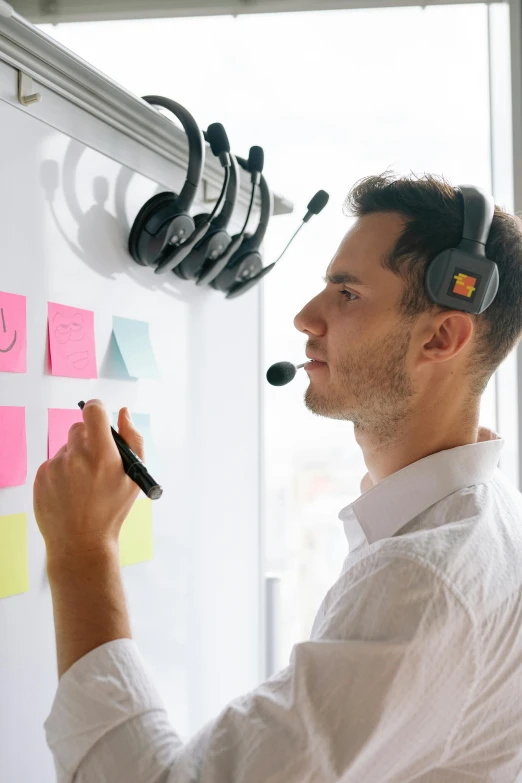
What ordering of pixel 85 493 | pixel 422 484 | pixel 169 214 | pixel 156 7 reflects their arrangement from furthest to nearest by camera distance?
pixel 156 7, pixel 169 214, pixel 422 484, pixel 85 493

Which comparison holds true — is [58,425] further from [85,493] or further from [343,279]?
[343,279]

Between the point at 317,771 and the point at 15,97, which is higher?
the point at 15,97

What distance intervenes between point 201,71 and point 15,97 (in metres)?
1.04

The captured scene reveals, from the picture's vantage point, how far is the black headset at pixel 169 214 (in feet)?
3.03

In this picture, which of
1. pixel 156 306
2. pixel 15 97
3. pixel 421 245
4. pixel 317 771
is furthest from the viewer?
pixel 156 306

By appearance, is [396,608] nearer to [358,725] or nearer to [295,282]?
[358,725]

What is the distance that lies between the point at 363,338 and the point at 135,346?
305mm

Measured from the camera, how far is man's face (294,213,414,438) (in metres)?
0.90

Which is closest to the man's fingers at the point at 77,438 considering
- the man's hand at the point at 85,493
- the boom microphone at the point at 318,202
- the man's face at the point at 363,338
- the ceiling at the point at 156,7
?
the man's hand at the point at 85,493

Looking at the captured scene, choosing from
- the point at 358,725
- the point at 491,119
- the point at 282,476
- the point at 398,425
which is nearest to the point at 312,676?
the point at 358,725

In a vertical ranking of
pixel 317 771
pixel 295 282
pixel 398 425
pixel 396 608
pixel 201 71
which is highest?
pixel 201 71

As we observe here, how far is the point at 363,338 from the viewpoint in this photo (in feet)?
2.97

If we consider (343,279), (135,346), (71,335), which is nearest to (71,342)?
(71,335)

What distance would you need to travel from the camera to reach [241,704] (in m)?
0.63
